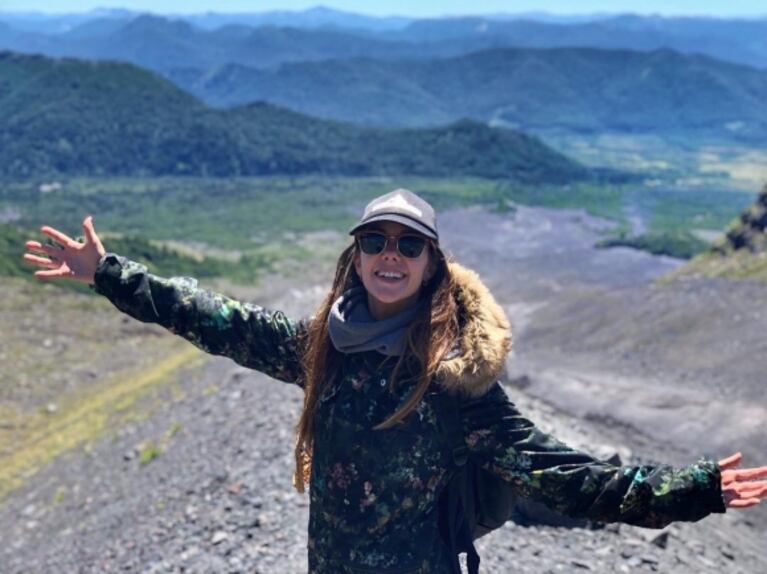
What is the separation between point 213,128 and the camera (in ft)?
332

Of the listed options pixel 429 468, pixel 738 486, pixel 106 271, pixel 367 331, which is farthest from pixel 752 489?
pixel 106 271

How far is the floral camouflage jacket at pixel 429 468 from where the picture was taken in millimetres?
3262

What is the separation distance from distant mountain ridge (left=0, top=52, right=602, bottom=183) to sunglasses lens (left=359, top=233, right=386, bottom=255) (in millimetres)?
92043

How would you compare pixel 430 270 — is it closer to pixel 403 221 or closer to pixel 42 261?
pixel 403 221

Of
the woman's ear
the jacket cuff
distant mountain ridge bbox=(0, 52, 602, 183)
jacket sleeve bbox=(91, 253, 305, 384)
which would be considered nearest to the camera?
the woman's ear

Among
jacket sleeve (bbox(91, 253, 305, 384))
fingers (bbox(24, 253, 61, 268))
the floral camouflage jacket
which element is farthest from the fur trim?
fingers (bbox(24, 253, 61, 268))

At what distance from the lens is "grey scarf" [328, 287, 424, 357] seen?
3.43 meters

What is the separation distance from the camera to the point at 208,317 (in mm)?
3994

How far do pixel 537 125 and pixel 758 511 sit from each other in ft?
615

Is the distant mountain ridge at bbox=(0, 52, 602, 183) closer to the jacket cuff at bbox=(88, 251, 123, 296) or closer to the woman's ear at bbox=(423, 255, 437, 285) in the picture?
the jacket cuff at bbox=(88, 251, 123, 296)

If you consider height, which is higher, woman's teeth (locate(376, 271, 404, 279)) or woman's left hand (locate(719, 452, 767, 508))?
woman's teeth (locate(376, 271, 404, 279))

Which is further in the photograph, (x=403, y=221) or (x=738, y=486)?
(x=403, y=221)

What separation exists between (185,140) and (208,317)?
98932mm

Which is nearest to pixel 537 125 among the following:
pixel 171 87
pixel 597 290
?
pixel 171 87
